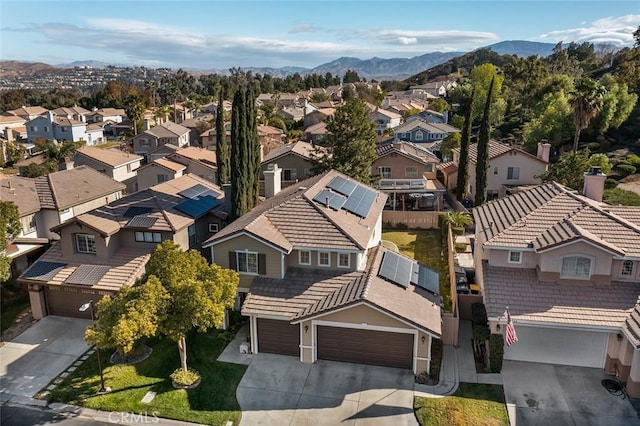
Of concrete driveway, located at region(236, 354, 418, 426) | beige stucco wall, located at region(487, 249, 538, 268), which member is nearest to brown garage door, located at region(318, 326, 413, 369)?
concrete driveway, located at region(236, 354, 418, 426)

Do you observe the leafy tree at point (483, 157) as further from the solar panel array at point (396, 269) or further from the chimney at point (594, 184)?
the solar panel array at point (396, 269)

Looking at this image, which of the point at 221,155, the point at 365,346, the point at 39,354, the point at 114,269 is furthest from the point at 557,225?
the point at 221,155

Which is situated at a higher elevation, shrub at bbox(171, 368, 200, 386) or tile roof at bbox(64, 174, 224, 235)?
tile roof at bbox(64, 174, 224, 235)

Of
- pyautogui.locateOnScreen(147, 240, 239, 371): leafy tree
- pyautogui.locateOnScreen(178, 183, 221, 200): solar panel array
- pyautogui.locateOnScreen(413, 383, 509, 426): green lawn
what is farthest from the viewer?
pyautogui.locateOnScreen(178, 183, 221, 200): solar panel array

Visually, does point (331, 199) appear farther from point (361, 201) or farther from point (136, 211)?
point (136, 211)

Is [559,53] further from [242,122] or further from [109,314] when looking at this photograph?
[109,314]

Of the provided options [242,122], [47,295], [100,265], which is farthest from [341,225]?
[47,295]

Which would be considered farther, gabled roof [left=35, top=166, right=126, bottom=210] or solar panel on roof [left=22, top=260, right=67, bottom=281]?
gabled roof [left=35, top=166, right=126, bottom=210]

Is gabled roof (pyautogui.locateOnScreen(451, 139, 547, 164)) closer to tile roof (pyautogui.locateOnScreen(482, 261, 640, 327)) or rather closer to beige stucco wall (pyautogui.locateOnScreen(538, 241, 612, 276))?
tile roof (pyautogui.locateOnScreen(482, 261, 640, 327))
